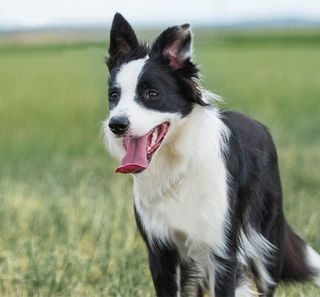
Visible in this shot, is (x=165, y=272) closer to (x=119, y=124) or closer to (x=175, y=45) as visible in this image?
(x=119, y=124)

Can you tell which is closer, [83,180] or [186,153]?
[186,153]

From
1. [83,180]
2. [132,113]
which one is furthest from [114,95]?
[83,180]

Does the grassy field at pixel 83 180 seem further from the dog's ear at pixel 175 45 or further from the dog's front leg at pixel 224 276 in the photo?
the dog's front leg at pixel 224 276

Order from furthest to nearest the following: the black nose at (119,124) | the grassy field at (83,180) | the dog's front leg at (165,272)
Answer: the grassy field at (83,180) → the dog's front leg at (165,272) → the black nose at (119,124)

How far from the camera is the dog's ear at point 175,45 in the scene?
3982mm

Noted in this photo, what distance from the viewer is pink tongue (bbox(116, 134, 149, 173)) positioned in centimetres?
386

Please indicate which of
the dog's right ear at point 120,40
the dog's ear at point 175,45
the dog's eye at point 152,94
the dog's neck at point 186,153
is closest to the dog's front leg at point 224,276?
the dog's neck at point 186,153

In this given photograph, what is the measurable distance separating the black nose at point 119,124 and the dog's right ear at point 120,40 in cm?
49

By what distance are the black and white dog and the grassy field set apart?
16.3 inches

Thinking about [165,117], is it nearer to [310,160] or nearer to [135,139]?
[135,139]

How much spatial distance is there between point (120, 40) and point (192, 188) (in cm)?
80

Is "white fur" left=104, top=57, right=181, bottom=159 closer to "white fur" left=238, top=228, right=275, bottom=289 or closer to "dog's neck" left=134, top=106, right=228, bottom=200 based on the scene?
"dog's neck" left=134, top=106, right=228, bottom=200

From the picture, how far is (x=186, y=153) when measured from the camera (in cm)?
403

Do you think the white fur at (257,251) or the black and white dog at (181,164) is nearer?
the black and white dog at (181,164)
